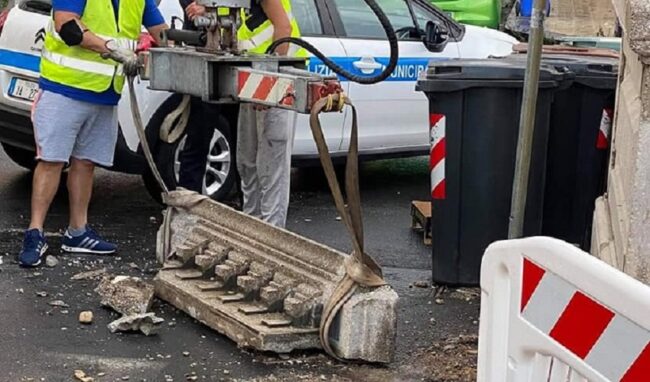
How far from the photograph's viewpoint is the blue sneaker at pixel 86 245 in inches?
241

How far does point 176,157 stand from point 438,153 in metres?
2.12

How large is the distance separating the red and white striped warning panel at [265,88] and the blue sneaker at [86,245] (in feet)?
6.52

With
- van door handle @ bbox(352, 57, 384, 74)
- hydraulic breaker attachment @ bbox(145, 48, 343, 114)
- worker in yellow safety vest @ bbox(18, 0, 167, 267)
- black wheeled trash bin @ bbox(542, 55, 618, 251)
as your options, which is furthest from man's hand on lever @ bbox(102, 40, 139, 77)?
van door handle @ bbox(352, 57, 384, 74)

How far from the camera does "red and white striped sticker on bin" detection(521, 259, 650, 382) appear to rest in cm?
199

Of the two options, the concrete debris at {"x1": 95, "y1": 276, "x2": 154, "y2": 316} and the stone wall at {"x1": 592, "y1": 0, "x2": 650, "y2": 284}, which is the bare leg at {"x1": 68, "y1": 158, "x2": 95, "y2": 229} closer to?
the concrete debris at {"x1": 95, "y1": 276, "x2": 154, "y2": 316}

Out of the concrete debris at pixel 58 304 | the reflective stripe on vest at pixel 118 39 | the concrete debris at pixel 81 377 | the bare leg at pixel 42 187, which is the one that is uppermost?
the reflective stripe on vest at pixel 118 39

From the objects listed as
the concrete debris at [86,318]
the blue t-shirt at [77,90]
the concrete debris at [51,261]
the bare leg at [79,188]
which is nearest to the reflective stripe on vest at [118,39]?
Answer: the blue t-shirt at [77,90]

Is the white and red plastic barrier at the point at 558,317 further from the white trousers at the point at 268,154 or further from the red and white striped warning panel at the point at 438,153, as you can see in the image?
the white trousers at the point at 268,154

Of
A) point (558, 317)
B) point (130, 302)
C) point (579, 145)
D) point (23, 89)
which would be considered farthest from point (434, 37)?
point (558, 317)

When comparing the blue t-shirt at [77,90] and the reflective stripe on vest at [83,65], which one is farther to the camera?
the reflective stripe on vest at [83,65]

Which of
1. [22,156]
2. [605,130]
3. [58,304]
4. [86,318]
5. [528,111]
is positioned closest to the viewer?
[528,111]

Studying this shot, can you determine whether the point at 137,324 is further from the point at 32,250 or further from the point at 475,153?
the point at 475,153

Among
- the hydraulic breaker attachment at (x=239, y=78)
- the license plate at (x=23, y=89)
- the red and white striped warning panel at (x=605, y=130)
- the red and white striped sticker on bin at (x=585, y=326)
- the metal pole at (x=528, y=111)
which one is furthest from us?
the license plate at (x=23, y=89)

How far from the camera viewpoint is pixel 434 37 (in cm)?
803
